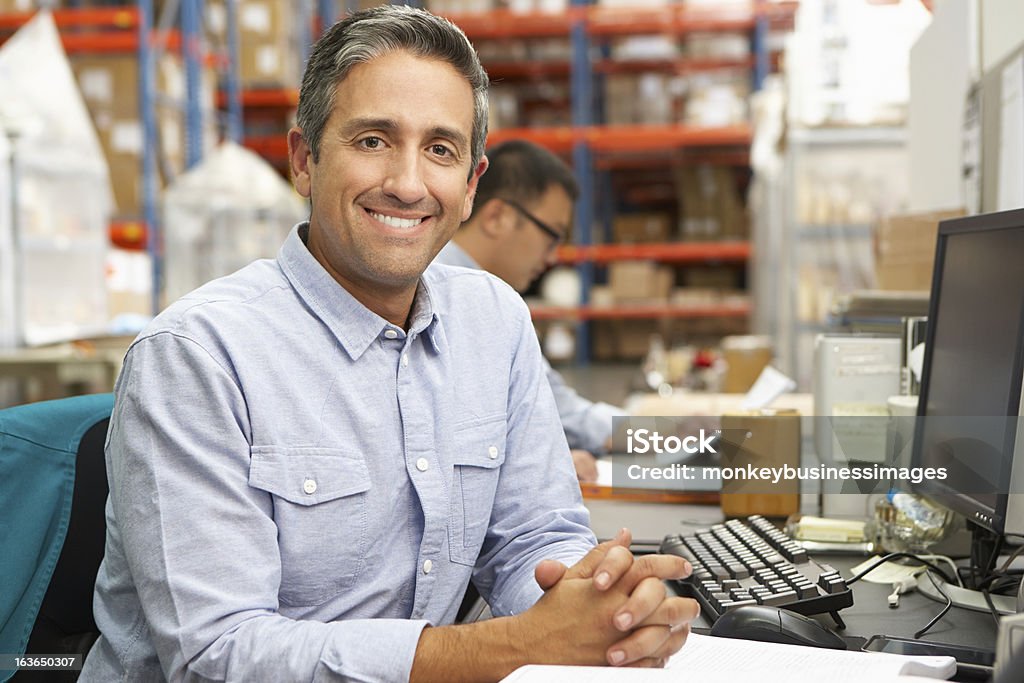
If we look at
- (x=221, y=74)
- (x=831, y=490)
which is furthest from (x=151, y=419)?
(x=221, y=74)

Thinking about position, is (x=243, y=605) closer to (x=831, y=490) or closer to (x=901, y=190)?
(x=831, y=490)

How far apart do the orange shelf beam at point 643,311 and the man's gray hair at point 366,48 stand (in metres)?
7.74

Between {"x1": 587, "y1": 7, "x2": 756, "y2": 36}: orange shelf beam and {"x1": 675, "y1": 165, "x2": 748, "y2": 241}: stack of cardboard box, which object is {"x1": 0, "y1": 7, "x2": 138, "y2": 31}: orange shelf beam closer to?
{"x1": 587, "y1": 7, "x2": 756, "y2": 36}: orange shelf beam

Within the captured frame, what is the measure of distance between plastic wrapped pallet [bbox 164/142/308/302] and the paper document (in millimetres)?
6261

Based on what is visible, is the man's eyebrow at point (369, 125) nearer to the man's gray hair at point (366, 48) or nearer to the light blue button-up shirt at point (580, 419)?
the man's gray hair at point (366, 48)

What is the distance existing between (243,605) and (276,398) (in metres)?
0.22

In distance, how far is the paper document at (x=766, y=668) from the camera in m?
0.85

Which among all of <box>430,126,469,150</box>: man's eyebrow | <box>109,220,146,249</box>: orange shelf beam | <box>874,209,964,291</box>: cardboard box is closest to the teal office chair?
<box>430,126,469,150</box>: man's eyebrow

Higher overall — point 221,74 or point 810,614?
point 221,74

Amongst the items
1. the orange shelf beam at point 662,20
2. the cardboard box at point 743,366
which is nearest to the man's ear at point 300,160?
the cardboard box at point 743,366

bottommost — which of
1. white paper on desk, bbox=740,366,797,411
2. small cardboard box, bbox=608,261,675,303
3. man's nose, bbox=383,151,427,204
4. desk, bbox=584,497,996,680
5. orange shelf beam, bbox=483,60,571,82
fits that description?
desk, bbox=584,497,996,680

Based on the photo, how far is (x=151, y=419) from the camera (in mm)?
989

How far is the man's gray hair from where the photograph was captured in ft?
3.81

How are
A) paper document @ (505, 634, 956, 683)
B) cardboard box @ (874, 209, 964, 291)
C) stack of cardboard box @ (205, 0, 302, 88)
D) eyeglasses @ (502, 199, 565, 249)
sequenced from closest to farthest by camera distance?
paper document @ (505, 634, 956, 683)
cardboard box @ (874, 209, 964, 291)
eyeglasses @ (502, 199, 565, 249)
stack of cardboard box @ (205, 0, 302, 88)
